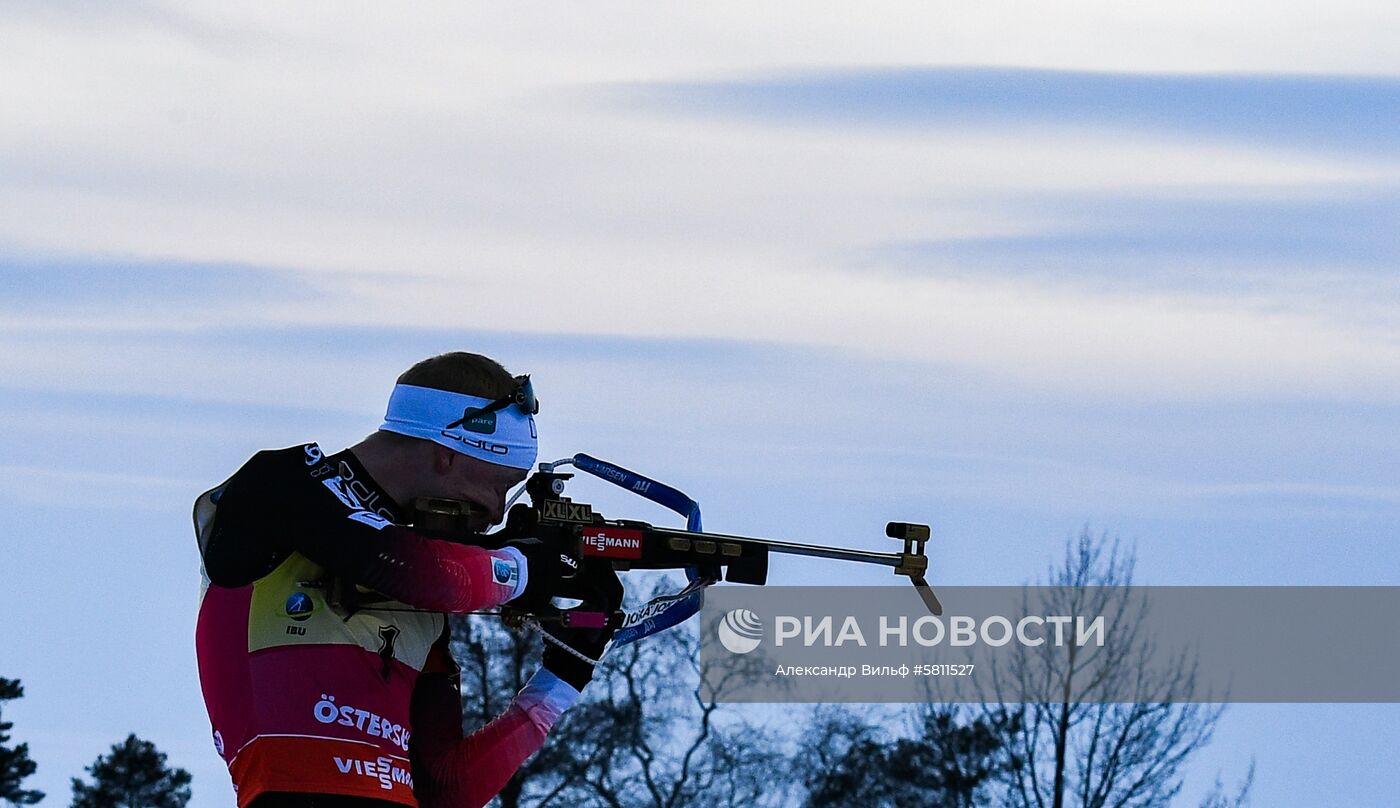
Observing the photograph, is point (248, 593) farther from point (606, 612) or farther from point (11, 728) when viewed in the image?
point (11, 728)

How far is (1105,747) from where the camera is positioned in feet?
124

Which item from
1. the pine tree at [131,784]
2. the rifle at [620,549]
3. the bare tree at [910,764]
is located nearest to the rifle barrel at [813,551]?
the rifle at [620,549]

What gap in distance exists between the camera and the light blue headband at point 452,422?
7016mm

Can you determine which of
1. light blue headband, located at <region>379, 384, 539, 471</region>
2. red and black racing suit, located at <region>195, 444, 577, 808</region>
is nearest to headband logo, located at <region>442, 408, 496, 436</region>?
light blue headband, located at <region>379, 384, 539, 471</region>

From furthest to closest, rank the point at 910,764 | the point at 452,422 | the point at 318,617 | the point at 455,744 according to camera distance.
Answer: the point at 910,764 < the point at 455,744 < the point at 452,422 < the point at 318,617

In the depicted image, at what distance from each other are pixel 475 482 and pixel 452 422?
215 millimetres

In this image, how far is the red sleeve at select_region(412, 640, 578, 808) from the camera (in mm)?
7293

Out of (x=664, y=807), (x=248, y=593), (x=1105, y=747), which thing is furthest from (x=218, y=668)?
(x=664, y=807)

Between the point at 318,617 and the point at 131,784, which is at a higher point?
the point at 131,784

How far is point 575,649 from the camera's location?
7426 mm

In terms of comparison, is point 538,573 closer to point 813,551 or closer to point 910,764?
point 813,551

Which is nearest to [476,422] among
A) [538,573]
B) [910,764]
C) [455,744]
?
[538,573]

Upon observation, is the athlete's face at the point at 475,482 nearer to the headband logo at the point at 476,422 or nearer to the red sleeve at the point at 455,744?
the headband logo at the point at 476,422

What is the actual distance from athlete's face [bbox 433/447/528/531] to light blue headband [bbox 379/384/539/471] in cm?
3
